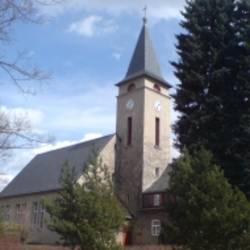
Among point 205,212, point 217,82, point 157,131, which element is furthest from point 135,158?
point 205,212

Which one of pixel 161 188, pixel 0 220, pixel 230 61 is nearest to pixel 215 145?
pixel 230 61

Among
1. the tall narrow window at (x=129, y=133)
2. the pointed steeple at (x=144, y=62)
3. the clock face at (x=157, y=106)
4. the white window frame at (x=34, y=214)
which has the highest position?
the pointed steeple at (x=144, y=62)

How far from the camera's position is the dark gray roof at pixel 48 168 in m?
49.7

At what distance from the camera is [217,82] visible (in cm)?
A: 2714

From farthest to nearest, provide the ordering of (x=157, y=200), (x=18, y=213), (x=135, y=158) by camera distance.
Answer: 1. (x=18, y=213)
2. (x=135, y=158)
3. (x=157, y=200)

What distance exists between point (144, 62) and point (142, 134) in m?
8.34

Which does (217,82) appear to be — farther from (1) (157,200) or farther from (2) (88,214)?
(1) (157,200)

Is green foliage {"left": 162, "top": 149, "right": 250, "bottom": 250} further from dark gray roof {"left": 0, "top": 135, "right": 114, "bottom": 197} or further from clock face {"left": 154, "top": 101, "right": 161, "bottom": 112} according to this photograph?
clock face {"left": 154, "top": 101, "right": 161, "bottom": 112}

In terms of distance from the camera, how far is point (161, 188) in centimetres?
4503

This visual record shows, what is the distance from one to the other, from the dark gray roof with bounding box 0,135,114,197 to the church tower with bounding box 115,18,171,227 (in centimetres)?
246

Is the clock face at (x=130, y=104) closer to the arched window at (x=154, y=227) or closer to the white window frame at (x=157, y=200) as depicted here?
the white window frame at (x=157, y=200)

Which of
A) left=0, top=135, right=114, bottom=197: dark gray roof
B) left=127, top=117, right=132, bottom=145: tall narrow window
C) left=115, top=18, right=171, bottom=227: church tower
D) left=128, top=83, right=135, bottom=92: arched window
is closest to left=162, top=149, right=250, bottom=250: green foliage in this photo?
left=115, top=18, right=171, bottom=227: church tower

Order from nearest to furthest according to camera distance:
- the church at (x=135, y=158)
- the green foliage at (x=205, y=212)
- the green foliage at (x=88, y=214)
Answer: the green foliage at (x=205, y=212) < the green foliage at (x=88, y=214) < the church at (x=135, y=158)

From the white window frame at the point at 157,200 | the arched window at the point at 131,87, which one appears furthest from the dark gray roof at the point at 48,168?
the white window frame at the point at 157,200
